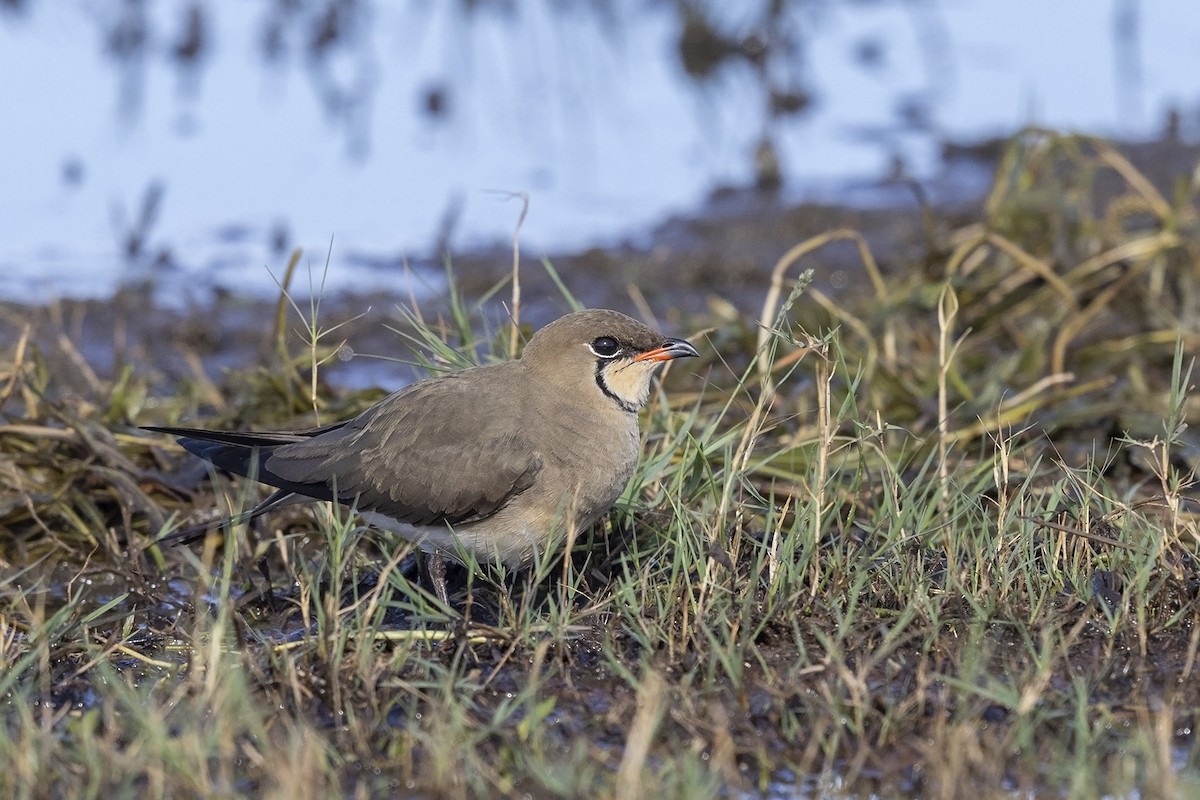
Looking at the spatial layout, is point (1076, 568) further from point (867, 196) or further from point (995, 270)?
point (867, 196)

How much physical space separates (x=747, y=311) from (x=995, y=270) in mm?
1279

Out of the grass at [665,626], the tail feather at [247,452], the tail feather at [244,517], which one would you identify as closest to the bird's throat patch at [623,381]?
the grass at [665,626]

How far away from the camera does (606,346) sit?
15.7 ft

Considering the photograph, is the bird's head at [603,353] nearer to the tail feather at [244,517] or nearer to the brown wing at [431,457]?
the brown wing at [431,457]

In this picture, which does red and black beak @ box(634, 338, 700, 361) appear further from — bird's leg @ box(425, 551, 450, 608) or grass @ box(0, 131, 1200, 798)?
bird's leg @ box(425, 551, 450, 608)

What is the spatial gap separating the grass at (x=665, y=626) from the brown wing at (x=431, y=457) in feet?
0.50

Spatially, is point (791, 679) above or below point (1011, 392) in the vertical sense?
above

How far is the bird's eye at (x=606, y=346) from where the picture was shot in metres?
4.78

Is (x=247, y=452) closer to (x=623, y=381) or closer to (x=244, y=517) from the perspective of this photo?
(x=244, y=517)

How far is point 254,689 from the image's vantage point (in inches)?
155

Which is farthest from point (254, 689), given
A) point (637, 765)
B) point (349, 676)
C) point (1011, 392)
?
point (1011, 392)

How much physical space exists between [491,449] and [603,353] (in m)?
0.47

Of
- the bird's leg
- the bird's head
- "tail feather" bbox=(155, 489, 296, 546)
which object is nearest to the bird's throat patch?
the bird's head

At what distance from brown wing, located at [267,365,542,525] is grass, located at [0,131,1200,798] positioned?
153mm
